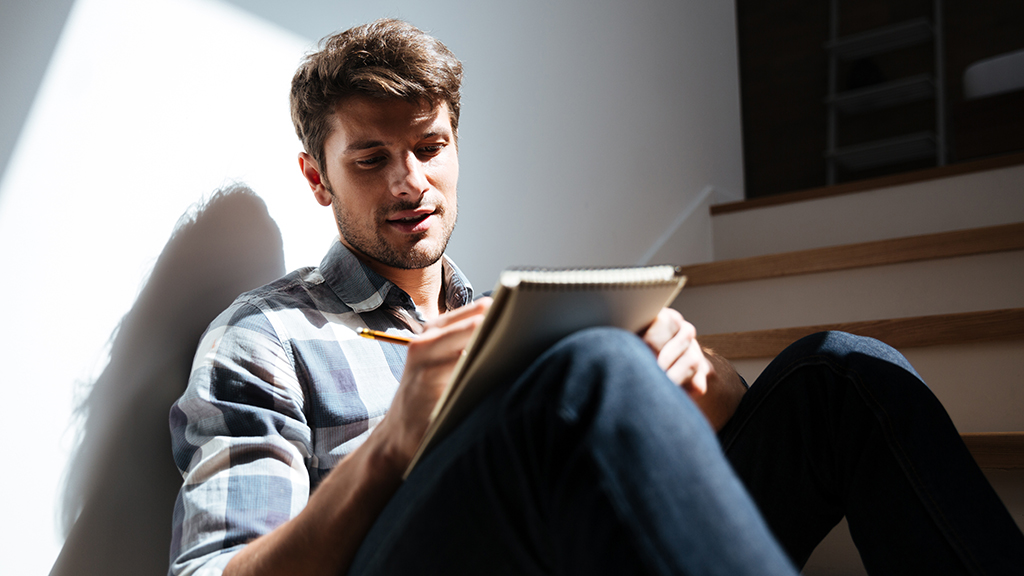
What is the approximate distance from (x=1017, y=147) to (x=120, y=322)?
2581mm

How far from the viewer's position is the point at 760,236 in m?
2.33

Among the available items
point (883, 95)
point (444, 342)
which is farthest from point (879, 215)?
point (444, 342)

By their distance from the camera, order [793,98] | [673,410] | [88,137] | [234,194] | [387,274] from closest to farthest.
A: [673,410] → [88,137] → [234,194] → [387,274] → [793,98]

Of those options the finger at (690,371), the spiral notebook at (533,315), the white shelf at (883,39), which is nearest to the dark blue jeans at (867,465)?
the finger at (690,371)

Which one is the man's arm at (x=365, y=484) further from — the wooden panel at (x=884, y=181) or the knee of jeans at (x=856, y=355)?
the wooden panel at (x=884, y=181)

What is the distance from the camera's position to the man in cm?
48

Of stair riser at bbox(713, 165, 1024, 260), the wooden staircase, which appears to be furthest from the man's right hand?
stair riser at bbox(713, 165, 1024, 260)

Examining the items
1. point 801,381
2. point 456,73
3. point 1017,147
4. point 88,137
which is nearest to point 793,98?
point 1017,147

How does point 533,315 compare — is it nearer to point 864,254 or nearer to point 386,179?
point 386,179

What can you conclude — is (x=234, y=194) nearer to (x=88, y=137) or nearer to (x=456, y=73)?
(x=88, y=137)

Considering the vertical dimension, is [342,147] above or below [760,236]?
below

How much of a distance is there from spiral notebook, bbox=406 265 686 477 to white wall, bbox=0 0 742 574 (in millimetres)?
456

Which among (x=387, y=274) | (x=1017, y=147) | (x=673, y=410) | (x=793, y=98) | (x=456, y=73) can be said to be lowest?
(x=673, y=410)

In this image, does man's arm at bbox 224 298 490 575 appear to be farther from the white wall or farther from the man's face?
the man's face
